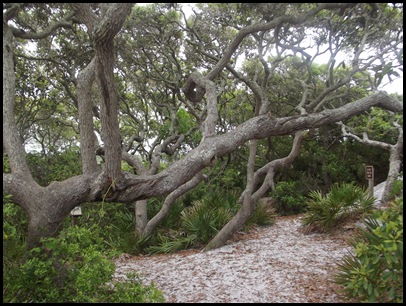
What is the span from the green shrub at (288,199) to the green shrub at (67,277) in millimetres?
8076

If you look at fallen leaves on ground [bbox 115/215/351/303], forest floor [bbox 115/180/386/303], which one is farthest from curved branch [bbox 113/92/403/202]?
forest floor [bbox 115/180/386/303]

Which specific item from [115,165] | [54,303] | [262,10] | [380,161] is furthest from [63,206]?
[380,161]

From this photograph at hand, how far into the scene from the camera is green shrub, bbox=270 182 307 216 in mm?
11555

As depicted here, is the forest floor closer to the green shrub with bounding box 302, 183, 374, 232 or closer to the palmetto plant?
the green shrub with bounding box 302, 183, 374, 232

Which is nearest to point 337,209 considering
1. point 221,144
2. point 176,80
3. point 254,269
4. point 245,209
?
point 245,209

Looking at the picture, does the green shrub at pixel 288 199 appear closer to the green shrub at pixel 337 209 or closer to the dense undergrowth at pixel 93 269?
the green shrub at pixel 337 209

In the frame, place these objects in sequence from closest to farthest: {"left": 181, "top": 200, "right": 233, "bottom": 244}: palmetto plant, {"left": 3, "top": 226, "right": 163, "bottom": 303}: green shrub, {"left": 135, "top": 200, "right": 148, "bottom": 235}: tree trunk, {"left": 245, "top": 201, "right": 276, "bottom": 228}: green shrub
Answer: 1. {"left": 3, "top": 226, "right": 163, "bottom": 303}: green shrub
2. {"left": 181, "top": 200, "right": 233, "bottom": 244}: palmetto plant
3. {"left": 135, "top": 200, "right": 148, "bottom": 235}: tree trunk
4. {"left": 245, "top": 201, "right": 276, "bottom": 228}: green shrub

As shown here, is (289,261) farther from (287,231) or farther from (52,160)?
(52,160)

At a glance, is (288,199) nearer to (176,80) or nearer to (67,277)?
(176,80)

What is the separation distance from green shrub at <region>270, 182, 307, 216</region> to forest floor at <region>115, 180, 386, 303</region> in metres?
2.73

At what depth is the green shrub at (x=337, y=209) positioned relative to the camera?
8164 millimetres

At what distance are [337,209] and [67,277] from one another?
6291mm

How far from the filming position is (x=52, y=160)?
1090 cm

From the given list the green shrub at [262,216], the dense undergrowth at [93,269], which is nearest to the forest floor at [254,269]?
the dense undergrowth at [93,269]
